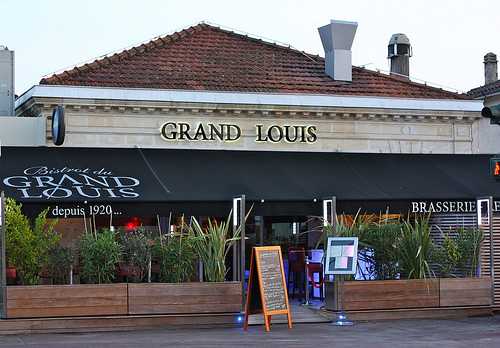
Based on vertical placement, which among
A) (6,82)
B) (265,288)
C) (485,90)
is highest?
(485,90)

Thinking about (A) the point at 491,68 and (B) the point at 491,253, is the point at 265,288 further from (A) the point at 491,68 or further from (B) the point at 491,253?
(A) the point at 491,68

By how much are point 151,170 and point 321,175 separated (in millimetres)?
3726

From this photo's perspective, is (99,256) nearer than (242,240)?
Yes

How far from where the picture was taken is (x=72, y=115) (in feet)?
66.7

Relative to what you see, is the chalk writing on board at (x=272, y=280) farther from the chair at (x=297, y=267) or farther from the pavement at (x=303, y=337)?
the chair at (x=297, y=267)

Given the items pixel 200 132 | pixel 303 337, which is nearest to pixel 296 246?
pixel 200 132

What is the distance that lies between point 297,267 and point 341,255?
170 inches

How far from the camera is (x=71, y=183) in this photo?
18.0 metres

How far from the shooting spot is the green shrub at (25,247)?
52.3 ft

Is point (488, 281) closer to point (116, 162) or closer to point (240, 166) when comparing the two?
point (240, 166)

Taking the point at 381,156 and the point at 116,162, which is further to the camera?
the point at 381,156

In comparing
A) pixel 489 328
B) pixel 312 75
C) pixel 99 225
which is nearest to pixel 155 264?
pixel 99 225

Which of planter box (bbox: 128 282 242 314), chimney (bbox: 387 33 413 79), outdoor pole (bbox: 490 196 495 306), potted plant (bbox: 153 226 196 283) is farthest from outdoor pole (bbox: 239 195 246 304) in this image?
chimney (bbox: 387 33 413 79)

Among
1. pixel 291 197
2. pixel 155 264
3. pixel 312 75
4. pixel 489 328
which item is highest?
pixel 312 75
